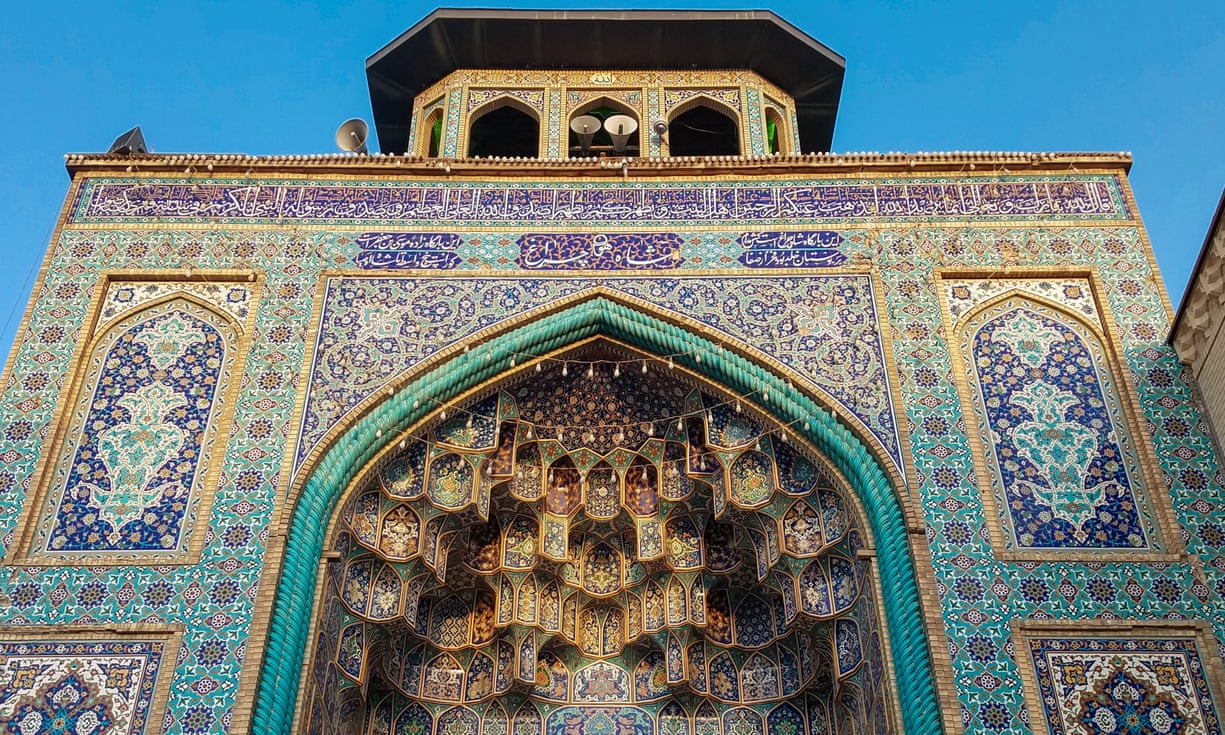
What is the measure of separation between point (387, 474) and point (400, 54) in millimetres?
3515

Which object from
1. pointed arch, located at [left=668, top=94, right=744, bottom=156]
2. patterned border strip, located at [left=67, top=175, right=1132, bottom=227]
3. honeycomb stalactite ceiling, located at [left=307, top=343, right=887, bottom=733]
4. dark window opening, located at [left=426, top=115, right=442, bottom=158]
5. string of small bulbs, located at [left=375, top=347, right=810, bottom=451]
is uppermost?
pointed arch, located at [left=668, top=94, right=744, bottom=156]

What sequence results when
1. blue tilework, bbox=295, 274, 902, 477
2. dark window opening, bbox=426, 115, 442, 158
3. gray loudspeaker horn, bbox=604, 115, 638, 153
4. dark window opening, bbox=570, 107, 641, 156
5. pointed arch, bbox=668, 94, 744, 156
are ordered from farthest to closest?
pointed arch, bbox=668, 94, 744, 156 < dark window opening, bbox=426, 115, 442, 158 < dark window opening, bbox=570, 107, 641, 156 < gray loudspeaker horn, bbox=604, 115, 638, 153 < blue tilework, bbox=295, 274, 902, 477

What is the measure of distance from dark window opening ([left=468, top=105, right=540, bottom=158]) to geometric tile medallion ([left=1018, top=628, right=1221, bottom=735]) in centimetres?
515

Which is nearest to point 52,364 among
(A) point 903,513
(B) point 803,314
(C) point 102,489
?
(C) point 102,489

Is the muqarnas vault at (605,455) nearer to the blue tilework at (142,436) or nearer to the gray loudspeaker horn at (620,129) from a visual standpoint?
the blue tilework at (142,436)

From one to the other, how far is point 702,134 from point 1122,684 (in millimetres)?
5023

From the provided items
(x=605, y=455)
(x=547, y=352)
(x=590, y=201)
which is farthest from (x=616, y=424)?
(x=590, y=201)

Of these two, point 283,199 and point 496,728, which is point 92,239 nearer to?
point 283,199

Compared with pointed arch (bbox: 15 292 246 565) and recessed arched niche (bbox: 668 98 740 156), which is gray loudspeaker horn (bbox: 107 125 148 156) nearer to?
pointed arch (bbox: 15 292 246 565)

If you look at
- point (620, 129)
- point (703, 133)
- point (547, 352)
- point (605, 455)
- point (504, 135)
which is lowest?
point (605, 455)

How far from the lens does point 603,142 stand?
8.69 m

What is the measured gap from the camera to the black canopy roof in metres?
8.44

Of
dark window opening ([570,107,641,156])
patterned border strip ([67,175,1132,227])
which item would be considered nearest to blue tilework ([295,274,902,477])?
patterned border strip ([67,175,1132,227])

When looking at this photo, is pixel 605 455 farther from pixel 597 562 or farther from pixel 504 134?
pixel 504 134
